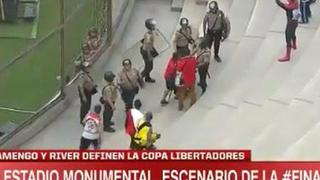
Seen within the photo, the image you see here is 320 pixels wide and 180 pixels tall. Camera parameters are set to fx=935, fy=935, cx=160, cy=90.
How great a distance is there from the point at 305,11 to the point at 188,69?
330 cm

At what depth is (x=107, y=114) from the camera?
17.0 m

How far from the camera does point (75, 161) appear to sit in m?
12.5

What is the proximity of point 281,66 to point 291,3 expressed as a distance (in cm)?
123

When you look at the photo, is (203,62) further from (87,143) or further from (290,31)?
(87,143)

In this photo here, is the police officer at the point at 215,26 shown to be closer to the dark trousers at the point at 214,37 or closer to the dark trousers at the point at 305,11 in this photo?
the dark trousers at the point at 214,37

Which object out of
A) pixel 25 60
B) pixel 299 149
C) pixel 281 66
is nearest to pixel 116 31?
pixel 25 60

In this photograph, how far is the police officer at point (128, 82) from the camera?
16.8 meters

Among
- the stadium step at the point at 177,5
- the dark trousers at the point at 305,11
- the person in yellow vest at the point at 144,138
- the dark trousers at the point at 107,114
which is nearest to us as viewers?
the person in yellow vest at the point at 144,138

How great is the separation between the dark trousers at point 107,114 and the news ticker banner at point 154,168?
4173 mm

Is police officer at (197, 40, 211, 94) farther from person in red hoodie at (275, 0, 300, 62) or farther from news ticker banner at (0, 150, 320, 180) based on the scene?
news ticker banner at (0, 150, 320, 180)

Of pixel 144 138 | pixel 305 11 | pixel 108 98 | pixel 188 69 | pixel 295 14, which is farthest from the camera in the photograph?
pixel 305 11

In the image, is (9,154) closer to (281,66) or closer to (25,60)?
(25,60)

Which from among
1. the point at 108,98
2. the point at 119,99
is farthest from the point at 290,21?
the point at 108,98

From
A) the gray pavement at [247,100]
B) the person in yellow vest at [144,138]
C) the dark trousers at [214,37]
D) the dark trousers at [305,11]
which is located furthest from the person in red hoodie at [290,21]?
the person in yellow vest at [144,138]
